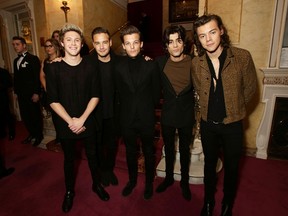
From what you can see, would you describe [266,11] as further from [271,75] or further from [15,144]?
[15,144]

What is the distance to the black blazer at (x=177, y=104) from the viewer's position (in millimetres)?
2162

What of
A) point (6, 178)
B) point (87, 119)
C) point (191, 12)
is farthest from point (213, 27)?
point (191, 12)

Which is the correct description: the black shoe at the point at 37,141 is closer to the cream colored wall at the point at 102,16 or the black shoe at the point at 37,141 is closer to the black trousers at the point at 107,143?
the black trousers at the point at 107,143

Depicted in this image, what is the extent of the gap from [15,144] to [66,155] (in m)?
2.59

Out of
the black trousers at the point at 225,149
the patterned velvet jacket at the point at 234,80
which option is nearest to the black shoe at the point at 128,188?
the black trousers at the point at 225,149

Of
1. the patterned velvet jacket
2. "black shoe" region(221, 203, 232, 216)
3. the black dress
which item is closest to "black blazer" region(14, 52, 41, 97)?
the black dress

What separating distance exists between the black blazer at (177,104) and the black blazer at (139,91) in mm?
92

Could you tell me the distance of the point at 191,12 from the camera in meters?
7.41

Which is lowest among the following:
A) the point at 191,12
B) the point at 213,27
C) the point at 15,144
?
the point at 15,144

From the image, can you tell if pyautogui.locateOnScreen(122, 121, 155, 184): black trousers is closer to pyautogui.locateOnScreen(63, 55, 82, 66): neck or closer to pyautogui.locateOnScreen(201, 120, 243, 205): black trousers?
pyautogui.locateOnScreen(201, 120, 243, 205): black trousers

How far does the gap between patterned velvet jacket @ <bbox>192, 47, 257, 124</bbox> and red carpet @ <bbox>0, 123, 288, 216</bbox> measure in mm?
1167

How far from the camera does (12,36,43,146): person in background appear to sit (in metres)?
3.77

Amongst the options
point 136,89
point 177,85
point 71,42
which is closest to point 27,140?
point 71,42

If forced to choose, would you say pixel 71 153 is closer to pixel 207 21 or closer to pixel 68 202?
pixel 68 202
